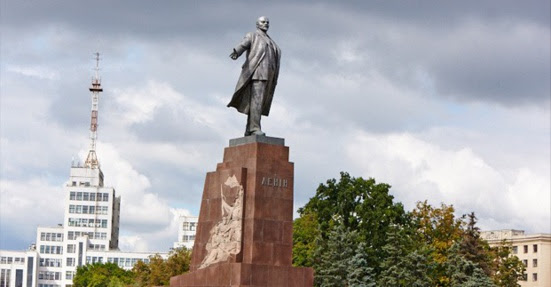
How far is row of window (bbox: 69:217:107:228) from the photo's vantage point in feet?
539

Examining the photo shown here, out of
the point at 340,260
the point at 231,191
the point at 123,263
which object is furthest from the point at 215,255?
the point at 123,263

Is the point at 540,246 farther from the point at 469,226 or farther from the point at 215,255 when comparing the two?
the point at 215,255

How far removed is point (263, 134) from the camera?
104 ft

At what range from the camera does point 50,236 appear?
164250 millimetres

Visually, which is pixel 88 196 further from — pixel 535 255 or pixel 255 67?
pixel 255 67

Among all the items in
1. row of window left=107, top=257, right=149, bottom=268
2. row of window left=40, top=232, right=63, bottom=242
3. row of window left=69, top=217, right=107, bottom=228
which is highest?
row of window left=69, top=217, right=107, bottom=228

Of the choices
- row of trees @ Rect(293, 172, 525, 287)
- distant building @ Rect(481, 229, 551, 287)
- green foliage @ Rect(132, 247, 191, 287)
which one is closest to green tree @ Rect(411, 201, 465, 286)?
row of trees @ Rect(293, 172, 525, 287)

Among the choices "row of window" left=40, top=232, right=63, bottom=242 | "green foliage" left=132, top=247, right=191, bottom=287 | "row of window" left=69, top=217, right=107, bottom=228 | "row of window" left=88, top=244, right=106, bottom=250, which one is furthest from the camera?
"row of window" left=69, top=217, right=107, bottom=228

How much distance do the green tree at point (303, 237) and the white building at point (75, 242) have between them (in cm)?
9425

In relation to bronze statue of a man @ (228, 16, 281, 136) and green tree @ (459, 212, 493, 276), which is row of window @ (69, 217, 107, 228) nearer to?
green tree @ (459, 212, 493, 276)

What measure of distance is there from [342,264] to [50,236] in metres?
113

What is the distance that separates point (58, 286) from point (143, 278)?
85.7 meters

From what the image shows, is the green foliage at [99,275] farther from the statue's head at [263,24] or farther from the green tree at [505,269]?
the statue's head at [263,24]

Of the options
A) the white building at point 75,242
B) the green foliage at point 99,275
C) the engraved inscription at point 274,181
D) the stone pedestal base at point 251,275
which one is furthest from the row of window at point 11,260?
the engraved inscription at point 274,181
